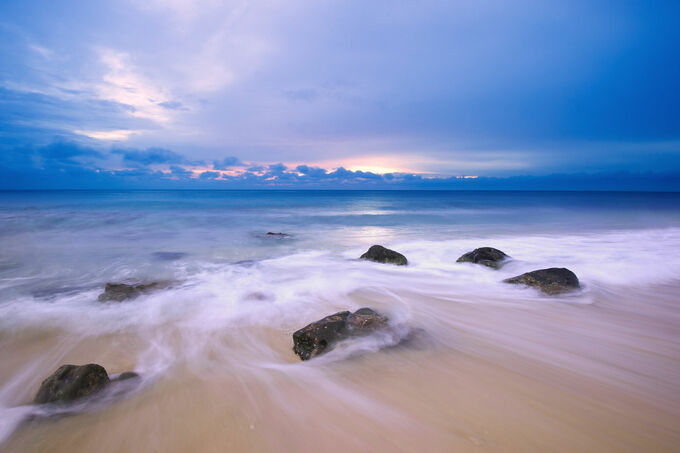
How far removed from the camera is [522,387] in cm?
273

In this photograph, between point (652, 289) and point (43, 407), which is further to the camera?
point (652, 289)

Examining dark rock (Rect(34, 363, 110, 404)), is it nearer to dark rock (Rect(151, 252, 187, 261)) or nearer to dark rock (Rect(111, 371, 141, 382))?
dark rock (Rect(111, 371, 141, 382))

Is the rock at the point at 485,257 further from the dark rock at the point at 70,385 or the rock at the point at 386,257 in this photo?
the dark rock at the point at 70,385

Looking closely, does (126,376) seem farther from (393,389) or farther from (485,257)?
(485,257)

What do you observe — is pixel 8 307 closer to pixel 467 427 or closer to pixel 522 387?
pixel 467 427

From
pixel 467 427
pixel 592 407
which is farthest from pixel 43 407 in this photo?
pixel 592 407

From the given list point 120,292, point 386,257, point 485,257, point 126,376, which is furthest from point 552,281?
point 120,292

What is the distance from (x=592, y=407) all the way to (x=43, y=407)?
4.72 meters

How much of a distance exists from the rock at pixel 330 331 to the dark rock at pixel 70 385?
6.32ft

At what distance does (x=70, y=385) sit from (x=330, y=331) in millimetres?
2463

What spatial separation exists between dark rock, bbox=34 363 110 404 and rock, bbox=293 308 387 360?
1.93 metres

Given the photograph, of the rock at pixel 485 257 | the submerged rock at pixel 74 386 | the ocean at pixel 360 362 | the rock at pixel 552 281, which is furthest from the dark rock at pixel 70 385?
the rock at pixel 485 257

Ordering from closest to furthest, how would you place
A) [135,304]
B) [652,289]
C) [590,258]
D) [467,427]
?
[467,427]
[135,304]
[652,289]
[590,258]

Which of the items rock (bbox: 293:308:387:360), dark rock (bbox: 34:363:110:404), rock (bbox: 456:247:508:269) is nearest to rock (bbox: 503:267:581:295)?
rock (bbox: 456:247:508:269)
